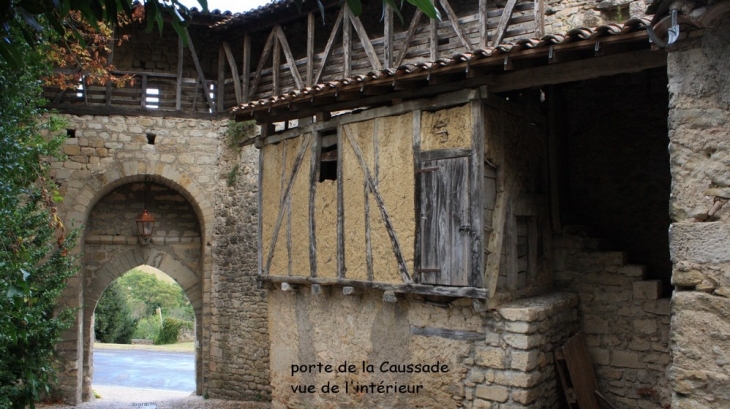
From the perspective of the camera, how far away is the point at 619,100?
7793 mm

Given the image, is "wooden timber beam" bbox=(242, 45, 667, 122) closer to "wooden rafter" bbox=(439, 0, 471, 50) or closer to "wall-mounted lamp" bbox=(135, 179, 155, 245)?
"wooden rafter" bbox=(439, 0, 471, 50)

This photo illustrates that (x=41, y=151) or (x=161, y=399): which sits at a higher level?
(x=41, y=151)

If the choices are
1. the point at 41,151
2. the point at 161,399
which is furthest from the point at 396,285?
the point at 161,399

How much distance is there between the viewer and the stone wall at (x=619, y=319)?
21.3ft

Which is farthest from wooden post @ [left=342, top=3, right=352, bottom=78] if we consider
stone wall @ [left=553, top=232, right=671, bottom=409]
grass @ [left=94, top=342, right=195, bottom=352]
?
grass @ [left=94, top=342, right=195, bottom=352]

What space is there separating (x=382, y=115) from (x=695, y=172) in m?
3.48

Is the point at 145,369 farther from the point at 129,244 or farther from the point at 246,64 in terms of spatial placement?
the point at 246,64

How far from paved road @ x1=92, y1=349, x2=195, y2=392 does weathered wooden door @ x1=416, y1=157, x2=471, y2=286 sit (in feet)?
37.6

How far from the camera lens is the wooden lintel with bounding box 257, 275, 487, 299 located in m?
5.98

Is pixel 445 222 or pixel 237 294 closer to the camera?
pixel 445 222

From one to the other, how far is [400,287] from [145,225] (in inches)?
320

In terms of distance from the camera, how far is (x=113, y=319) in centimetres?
2542

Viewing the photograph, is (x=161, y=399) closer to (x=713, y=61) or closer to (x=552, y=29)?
(x=552, y=29)

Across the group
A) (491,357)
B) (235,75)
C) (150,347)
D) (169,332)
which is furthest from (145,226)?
(169,332)
